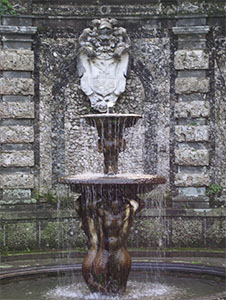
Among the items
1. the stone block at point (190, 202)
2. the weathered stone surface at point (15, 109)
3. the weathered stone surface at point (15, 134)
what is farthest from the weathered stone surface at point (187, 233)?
the weathered stone surface at point (15, 109)

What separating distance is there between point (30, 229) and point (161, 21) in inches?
177

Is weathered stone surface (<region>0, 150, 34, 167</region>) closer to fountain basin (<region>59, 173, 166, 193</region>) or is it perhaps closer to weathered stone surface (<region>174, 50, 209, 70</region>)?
weathered stone surface (<region>174, 50, 209, 70</region>)

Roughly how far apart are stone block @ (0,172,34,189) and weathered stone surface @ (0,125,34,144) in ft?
1.97

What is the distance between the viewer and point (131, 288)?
707cm

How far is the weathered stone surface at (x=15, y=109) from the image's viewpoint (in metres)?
10.0

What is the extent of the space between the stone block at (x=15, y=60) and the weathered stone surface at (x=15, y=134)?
1053mm

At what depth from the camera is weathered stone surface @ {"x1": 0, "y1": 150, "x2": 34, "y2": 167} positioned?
32.8 ft

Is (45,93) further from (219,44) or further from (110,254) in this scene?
(110,254)

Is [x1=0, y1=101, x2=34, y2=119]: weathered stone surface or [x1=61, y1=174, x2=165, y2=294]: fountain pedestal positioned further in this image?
[x1=0, y1=101, x2=34, y2=119]: weathered stone surface

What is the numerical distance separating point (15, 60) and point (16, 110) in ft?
2.92

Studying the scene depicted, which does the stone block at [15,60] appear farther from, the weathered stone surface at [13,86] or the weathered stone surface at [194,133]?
the weathered stone surface at [194,133]

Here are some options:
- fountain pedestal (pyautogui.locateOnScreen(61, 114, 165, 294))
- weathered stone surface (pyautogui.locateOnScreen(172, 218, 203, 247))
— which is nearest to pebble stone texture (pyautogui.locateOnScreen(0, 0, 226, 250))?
weathered stone surface (pyautogui.locateOnScreen(172, 218, 203, 247))

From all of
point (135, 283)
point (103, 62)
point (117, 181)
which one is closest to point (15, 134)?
point (103, 62)

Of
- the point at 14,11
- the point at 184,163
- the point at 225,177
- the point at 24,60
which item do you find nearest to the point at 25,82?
the point at 24,60
